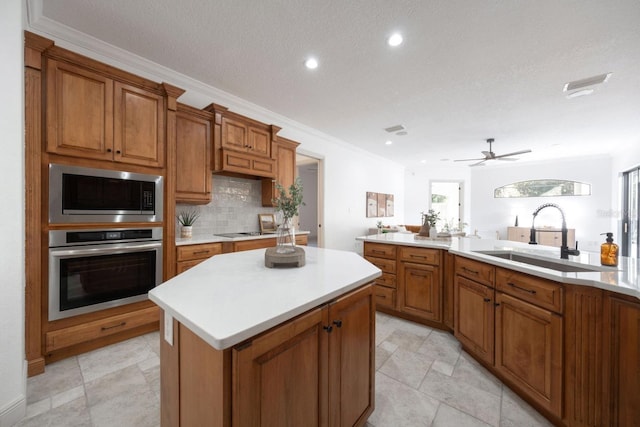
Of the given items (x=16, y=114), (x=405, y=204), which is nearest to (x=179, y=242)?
(x=16, y=114)

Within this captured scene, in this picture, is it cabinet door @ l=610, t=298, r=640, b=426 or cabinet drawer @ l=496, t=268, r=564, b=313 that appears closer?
cabinet door @ l=610, t=298, r=640, b=426

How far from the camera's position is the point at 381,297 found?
115 inches

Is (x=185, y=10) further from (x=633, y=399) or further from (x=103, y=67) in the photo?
(x=633, y=399)

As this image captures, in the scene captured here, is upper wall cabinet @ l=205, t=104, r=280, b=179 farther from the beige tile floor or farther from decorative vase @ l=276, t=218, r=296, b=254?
the beige tile floor

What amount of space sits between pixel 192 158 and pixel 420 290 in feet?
9.49

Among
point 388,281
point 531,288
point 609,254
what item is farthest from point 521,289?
point 388,281

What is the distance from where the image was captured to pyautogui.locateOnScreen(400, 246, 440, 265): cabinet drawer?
2514 millimetres

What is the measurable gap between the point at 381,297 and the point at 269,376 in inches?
93.0

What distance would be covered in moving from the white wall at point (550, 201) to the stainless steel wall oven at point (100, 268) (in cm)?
881

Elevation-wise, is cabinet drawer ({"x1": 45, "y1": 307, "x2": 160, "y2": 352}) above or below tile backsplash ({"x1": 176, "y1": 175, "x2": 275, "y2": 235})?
below

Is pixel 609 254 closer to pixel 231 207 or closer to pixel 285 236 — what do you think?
pixel 285 236

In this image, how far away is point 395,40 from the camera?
2.13 metres

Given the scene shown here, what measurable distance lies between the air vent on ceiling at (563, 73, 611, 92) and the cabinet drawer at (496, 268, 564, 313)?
2.69 m

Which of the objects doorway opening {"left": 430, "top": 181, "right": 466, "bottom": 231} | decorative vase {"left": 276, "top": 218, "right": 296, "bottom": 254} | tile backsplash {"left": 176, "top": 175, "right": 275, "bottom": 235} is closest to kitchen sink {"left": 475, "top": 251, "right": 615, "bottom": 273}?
decorative vase {"left": 276, "top": 218, "right": 296, "bottom": 254}
